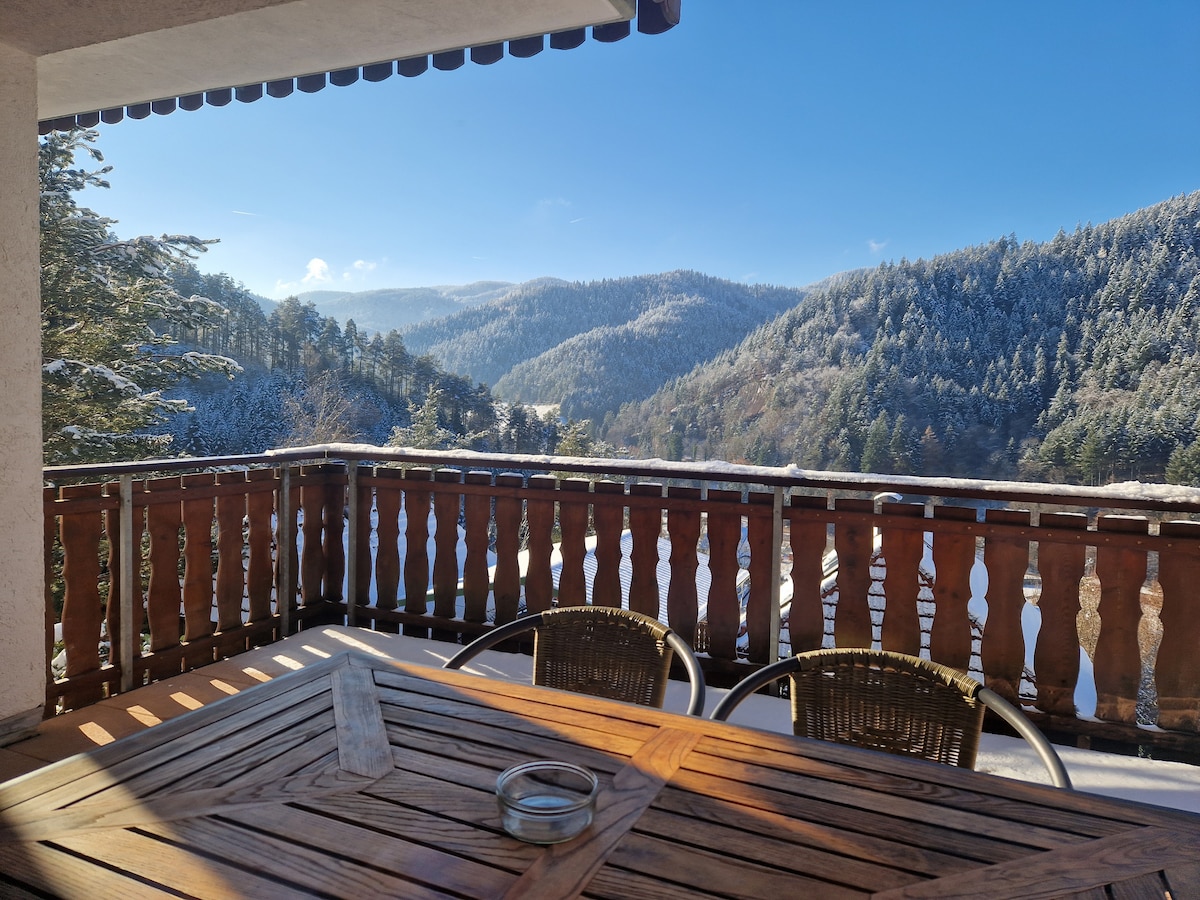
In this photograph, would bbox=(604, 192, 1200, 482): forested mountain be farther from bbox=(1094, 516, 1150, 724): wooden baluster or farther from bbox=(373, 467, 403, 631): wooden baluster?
bbox=(1094, 516, 1150, 724): wooden baluster

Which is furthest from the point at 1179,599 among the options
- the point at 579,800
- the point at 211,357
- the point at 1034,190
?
the point at 1034,190

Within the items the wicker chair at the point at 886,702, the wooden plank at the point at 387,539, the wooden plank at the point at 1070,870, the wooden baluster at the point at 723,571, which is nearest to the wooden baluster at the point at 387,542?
the wooden plank at the point at 387,539

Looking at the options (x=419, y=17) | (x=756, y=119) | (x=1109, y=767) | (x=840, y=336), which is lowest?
(x=1109, y=767)

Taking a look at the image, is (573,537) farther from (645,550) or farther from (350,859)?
(350,859)

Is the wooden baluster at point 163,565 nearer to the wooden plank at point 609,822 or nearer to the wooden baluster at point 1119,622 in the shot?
the wooden plank at point 609,822

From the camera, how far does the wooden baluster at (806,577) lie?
8.58ft

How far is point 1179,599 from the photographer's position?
2.17 metres

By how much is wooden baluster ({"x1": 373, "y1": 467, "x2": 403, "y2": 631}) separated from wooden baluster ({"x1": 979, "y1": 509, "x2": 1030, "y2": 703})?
255cm

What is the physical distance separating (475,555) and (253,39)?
2.37 m

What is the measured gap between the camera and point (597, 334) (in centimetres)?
4684

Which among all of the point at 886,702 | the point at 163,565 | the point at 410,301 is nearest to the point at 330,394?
the point at 410,301

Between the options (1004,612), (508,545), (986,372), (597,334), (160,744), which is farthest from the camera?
(597,334)

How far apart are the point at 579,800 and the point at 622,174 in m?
60.8

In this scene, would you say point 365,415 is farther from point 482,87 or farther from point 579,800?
point 579,800
